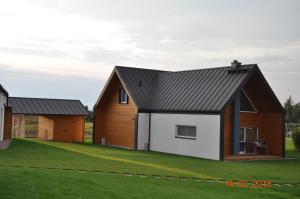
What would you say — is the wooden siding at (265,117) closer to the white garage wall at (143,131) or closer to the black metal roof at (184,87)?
the black metal roof at (184,87)

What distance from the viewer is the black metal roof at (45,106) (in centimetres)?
3041

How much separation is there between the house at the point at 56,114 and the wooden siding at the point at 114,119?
1657 millimetres

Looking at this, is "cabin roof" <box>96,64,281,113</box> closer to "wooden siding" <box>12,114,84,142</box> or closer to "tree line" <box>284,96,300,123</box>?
"wooden siding" <box>12,114,84,142</box>

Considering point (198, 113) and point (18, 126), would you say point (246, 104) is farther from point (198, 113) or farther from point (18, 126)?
point (18, 126)

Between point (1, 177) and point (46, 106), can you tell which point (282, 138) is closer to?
point (46, 106)

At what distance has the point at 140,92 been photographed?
92.6ft

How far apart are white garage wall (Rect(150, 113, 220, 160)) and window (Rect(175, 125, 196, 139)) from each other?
197 millimetres

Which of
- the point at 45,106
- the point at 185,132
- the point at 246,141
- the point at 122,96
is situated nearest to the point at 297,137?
the point at 246,141

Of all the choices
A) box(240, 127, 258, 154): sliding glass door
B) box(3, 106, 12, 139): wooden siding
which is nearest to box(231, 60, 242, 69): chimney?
box(240, 127, 258, 154): sliding glass door

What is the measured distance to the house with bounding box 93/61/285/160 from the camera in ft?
75.9

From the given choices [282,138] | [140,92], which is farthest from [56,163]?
[282,138]

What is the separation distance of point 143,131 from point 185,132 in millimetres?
3367

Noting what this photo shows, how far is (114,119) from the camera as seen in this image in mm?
30000

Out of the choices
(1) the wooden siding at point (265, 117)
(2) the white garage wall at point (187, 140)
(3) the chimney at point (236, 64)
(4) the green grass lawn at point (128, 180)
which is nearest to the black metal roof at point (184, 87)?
(3) the chimney at point (236, 64)
